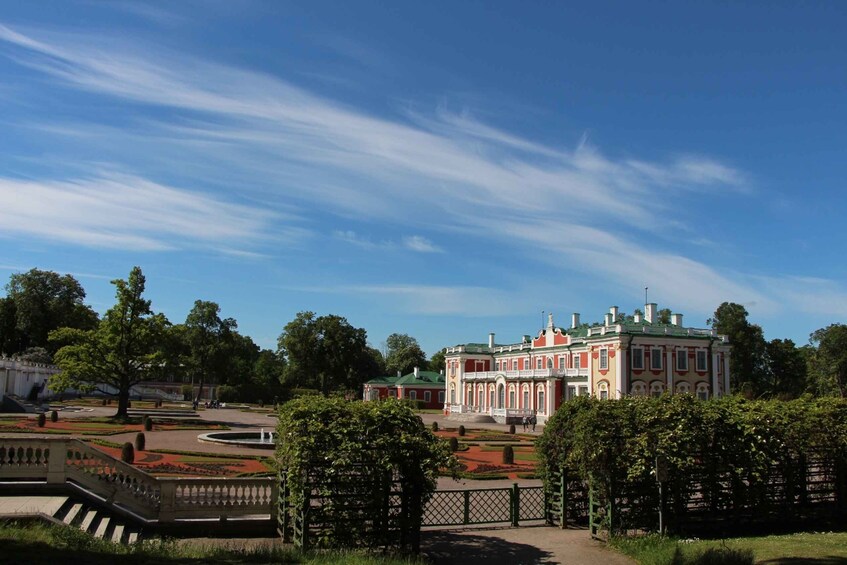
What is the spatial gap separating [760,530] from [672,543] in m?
3.70

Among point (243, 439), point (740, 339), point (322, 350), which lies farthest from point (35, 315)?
point (740, 339)

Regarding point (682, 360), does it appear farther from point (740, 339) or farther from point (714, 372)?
point (740, 339)

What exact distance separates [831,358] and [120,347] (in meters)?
87.1

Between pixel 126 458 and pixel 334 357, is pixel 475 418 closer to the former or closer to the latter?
pixel 334 357

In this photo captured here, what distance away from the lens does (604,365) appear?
2421 inches

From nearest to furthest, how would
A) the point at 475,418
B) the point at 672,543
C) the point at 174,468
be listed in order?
the point at 672,543 < the point at 174,468 < the point at 475,418

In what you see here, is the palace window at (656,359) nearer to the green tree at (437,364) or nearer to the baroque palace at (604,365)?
the baroque palace at (604,365)

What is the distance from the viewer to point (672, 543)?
1445 cm

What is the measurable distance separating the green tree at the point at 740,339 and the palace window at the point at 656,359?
24309 millimetres

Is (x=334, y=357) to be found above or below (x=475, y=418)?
above

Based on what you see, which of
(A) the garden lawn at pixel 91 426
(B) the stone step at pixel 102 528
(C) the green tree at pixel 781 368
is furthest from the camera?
(C) the green tree at pixel 781 368

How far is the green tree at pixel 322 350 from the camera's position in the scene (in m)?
98.2

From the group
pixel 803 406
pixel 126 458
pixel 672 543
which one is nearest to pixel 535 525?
pixel 672 543

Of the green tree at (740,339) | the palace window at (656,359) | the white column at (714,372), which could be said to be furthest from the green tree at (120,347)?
the green tree at (740,339)
